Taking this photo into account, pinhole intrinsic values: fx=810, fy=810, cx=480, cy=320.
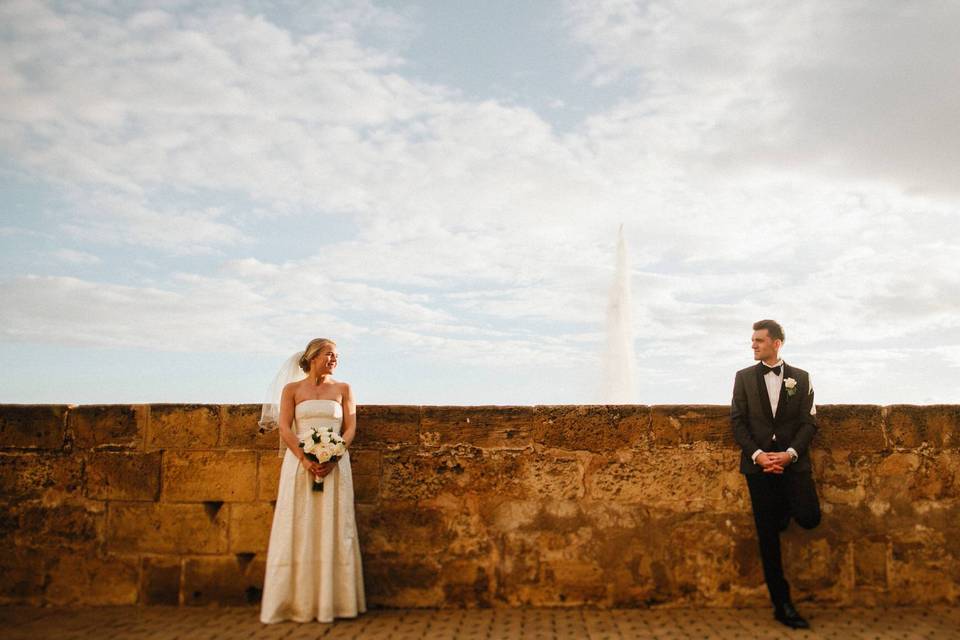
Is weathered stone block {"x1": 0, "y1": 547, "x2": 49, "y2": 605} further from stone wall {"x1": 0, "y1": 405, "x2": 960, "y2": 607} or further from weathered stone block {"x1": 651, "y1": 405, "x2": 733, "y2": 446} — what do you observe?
weathered stone block {"x1": 651, "y1": 405, "x2": 733, "y2": 446}

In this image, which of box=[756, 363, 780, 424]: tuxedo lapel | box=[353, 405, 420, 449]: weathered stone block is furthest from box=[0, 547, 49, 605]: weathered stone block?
box=[756, 363, 780, 424]: tuxedo lapel

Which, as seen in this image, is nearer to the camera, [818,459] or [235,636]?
[235,636]

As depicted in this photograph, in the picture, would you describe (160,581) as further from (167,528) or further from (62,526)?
(62,526)

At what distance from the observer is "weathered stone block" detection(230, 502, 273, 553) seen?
569cm

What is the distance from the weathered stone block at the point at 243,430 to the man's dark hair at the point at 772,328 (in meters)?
3.42

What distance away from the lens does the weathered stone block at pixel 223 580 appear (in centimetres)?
565

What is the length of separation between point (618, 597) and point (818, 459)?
1704mm

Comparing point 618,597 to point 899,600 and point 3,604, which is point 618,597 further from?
point 3,604

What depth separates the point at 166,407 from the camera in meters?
5.89

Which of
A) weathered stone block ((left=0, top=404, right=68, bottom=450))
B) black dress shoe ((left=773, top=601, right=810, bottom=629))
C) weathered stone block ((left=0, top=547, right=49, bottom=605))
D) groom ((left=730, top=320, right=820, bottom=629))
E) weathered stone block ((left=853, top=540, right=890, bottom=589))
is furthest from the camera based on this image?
weathered stone block ((left=0, top=404, right=68, bottom=450))

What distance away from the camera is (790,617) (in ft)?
16.7

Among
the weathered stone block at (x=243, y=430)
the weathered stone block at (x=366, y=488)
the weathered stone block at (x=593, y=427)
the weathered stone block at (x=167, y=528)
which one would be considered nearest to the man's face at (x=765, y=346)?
the weathered stone block at (x=593, y=427)

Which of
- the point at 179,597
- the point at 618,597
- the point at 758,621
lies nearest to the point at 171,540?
the point at 179,597

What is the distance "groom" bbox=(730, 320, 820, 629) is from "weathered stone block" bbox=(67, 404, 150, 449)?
13.8ft
